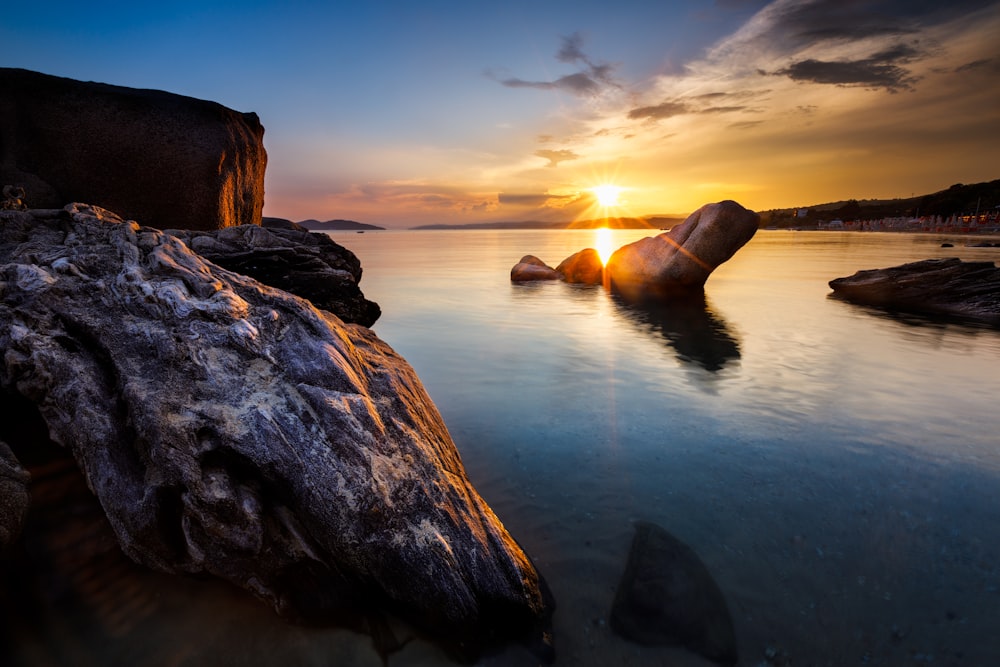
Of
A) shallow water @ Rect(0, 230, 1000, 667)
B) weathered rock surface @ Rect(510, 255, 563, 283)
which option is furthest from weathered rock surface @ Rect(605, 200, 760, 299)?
shallow water @ Rect(0, 230, 1000, 667)

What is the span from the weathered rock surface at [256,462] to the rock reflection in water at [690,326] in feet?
30.4

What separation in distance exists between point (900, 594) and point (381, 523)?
4.88 m

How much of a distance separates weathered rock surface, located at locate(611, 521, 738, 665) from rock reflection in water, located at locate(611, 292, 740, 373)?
7.50m

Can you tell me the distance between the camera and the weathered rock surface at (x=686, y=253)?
20391 mm

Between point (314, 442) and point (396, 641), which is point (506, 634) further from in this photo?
point (314, 442)

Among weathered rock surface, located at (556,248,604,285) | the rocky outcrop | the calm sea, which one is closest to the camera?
the calm sea

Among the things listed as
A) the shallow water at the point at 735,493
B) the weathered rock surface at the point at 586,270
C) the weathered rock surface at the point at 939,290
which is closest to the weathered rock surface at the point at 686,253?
the weathered rock surface at the point at 586,270

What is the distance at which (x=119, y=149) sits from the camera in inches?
334

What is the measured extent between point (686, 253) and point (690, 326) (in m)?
7.45

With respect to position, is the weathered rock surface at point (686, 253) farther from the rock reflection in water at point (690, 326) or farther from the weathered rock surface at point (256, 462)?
the weathered rock surface at point (256, 462)

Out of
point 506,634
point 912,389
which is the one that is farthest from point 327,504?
point 912,389

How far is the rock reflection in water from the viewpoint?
12141mm

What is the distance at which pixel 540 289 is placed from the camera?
24312 millimetres

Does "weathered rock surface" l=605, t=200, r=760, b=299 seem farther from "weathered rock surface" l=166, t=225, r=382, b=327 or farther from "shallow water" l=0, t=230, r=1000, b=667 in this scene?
"weathered rock surface" l=166, t=225, r=382, b=327
